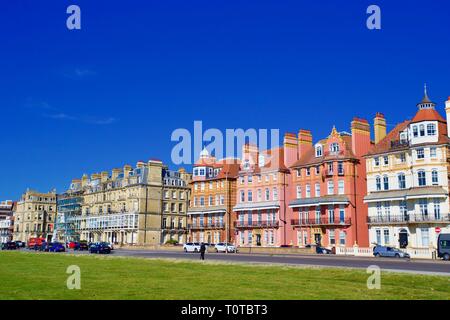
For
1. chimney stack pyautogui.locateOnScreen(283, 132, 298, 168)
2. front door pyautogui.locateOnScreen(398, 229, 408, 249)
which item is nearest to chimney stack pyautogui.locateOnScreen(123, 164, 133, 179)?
chimney stack pyautogui.locateOnScreen(283, 132, 298, 168)

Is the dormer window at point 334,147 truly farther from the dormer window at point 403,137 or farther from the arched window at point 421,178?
the arched window at point 421,178

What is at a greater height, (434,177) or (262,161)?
(262,161)

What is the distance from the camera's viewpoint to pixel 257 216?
269 ft

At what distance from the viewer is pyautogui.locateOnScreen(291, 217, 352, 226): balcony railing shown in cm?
6772

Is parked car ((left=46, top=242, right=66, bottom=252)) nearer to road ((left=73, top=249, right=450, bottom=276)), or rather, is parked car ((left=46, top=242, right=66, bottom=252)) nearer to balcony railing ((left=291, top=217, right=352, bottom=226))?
road ((left=73, top=249, right=450, bottom=276))

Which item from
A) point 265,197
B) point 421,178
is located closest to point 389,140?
point 421,178

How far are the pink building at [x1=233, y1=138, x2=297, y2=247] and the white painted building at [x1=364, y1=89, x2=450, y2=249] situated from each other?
50.4 ft

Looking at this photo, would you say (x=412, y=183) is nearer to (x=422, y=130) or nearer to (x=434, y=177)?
(x=434, y=177)

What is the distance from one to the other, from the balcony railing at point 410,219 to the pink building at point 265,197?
15.9 meters

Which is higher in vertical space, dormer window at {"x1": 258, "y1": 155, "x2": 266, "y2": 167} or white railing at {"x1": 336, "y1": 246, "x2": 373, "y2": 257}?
dormer window at {"x1": 258, "y1": 155, "x2": 266, "y2": 167}

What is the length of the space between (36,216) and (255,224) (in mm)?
102425

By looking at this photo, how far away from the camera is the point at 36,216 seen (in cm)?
16075
